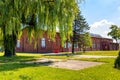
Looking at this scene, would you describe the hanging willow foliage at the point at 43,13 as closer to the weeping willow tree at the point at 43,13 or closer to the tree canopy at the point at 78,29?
the weeping willow tree at the point at 43,13

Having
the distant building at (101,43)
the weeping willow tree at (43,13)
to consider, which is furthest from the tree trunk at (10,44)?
the distant building at (101,43)

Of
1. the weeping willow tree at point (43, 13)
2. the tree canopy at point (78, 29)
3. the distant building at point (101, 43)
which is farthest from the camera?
the distant building at point (101, 43)

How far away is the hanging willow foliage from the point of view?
61.3 feet

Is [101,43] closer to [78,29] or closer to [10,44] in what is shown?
[78,29]

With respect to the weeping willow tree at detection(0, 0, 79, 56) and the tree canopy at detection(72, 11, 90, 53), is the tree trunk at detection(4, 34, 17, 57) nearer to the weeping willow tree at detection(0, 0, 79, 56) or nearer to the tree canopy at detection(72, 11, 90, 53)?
the weeping willow tree at detection(0, 0, 79, 56)

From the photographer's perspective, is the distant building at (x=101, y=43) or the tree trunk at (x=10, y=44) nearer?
the tree trunk at (x=10, y=44)

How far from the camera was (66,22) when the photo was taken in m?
19.0

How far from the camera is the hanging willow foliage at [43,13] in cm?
1869

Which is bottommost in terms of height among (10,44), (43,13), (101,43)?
(10,44)

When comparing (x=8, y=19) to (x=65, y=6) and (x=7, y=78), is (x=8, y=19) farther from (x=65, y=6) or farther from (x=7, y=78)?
(x=7, y=78)

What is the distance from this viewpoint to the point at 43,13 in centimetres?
1920

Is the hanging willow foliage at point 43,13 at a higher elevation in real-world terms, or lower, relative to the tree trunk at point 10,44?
higher

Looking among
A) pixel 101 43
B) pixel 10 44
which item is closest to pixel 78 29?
pixel 10 44

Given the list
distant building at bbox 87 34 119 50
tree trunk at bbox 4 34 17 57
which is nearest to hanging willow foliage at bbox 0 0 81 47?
tree trunk at bbox 4 34 17 57
